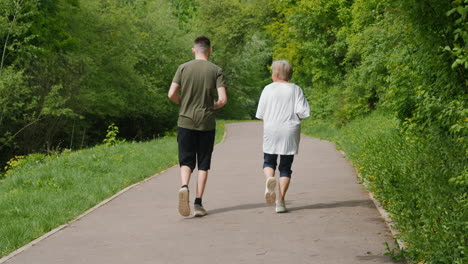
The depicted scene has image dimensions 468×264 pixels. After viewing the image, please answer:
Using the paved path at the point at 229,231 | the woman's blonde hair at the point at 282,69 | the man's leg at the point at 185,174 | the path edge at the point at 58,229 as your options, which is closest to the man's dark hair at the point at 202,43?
the woman's blonde hair at the point at 282,69

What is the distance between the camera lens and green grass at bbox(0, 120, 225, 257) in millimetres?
7980

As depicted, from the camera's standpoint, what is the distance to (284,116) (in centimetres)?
887

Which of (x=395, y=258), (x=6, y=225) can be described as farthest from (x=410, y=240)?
(x=6, y=225)

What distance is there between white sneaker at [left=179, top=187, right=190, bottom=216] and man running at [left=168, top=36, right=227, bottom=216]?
25cm

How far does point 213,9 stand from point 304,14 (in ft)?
45.2

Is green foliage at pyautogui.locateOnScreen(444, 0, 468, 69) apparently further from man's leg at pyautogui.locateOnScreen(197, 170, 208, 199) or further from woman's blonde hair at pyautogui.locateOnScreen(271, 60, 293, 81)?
man's leg at pyautogui.locateOnScreen(197, 170, 208, 199)

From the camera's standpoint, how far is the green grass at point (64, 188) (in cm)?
798

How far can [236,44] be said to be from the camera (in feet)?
149

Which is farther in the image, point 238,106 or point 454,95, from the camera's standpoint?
point 238,106

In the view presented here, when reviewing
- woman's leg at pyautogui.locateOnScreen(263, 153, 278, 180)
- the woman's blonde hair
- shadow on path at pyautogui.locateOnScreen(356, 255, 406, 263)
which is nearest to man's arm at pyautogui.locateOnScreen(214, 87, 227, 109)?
the woman's blonde hair

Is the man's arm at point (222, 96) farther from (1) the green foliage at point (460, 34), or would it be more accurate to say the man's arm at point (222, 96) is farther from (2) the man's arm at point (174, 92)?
(1) the green foliage at point (460, 34)

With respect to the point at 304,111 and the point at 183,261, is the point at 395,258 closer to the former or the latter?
the point at 183,261

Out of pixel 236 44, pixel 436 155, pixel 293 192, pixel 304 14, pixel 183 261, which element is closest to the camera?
pixel 183 261

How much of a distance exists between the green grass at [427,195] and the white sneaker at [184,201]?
2.25 meters
